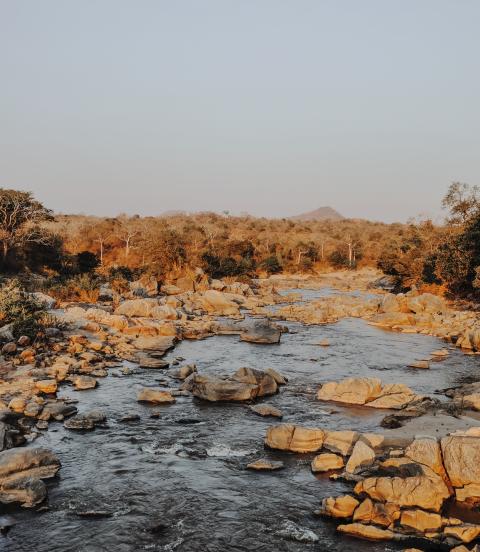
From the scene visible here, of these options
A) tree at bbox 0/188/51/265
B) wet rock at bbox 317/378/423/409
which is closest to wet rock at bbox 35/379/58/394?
wet rock at bbox 317/378/423/409

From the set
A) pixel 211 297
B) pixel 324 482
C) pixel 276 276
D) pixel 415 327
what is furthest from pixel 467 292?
pixel 324 482

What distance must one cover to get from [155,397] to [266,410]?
3532 mm

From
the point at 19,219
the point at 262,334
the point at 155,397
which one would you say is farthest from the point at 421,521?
the point at 19,219

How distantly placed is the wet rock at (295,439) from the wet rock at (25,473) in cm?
502

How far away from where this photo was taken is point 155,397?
52.7ft

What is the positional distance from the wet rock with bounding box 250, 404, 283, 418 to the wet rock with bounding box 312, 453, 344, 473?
352cm

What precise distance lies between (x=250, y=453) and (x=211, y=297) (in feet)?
75.5

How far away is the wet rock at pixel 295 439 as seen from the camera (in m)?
12.5

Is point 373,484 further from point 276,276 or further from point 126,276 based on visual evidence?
point 276,276

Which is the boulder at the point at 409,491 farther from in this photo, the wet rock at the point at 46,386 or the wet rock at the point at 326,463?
the wet rock at the point at 46,386

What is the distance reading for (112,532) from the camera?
356 inches

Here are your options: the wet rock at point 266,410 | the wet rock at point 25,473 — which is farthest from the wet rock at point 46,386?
the wet rock at point 266,410

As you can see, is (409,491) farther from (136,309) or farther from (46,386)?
(136,309)

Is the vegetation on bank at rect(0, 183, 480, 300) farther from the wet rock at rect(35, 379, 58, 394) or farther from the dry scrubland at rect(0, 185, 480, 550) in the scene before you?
the wet rock at rect(35, 379, 58, 394)
